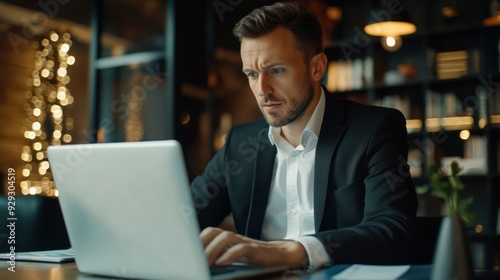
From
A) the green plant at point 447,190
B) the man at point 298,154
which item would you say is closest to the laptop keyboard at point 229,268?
the man at point 298,154

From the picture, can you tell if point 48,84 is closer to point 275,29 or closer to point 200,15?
point 200,15

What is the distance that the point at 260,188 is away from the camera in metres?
1.92

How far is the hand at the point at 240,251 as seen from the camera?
3.68ft

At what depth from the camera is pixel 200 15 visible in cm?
531

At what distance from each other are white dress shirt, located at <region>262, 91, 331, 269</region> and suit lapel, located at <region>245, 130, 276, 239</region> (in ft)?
0.10

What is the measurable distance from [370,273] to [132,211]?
439 mm

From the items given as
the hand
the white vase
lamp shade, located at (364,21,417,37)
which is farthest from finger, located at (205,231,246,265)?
lamp shade, located at (364,21,417,37)

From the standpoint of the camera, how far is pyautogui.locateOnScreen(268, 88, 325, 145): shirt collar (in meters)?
1.95

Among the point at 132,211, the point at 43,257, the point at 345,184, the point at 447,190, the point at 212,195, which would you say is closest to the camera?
the point at 132,211

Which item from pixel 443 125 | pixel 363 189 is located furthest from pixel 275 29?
pixel 443 125

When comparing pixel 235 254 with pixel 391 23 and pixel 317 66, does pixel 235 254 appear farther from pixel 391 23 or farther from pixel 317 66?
pixel 391 23

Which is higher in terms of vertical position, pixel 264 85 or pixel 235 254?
pixel 264 85

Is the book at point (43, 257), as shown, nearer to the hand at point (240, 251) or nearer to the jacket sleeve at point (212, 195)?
the hand at point (240, 251)

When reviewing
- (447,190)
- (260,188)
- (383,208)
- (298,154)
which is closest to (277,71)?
(298,154)
